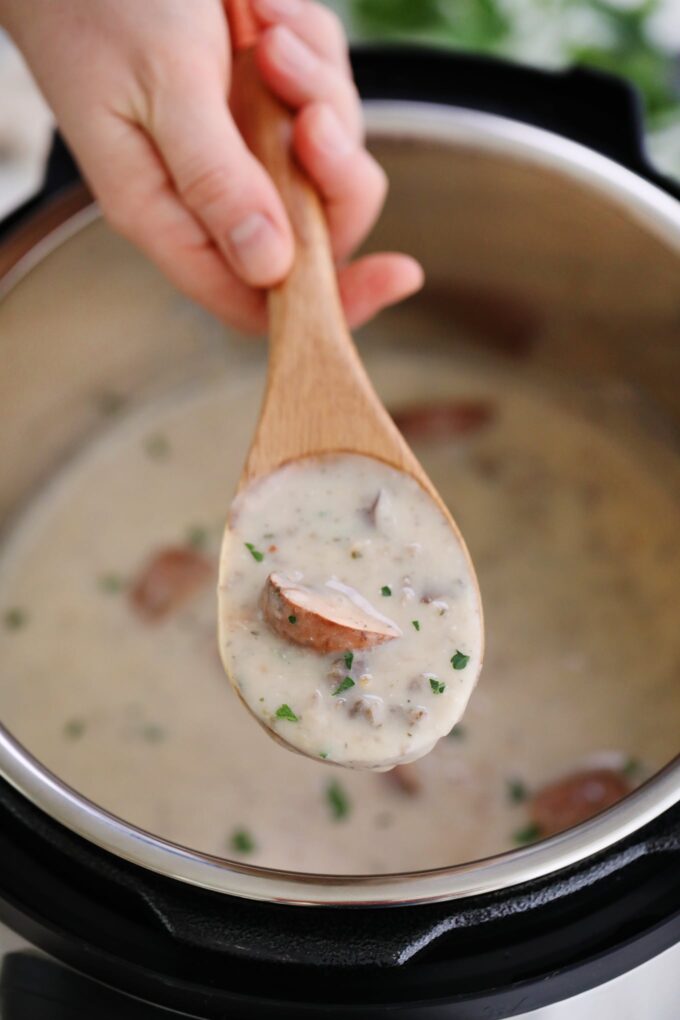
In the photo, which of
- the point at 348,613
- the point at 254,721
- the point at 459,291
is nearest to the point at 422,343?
Result: the point at 459,291

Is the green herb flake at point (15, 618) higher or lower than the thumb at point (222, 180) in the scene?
lower

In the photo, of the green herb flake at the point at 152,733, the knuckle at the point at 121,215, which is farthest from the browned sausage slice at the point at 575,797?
the knuckle at the point at 121,215

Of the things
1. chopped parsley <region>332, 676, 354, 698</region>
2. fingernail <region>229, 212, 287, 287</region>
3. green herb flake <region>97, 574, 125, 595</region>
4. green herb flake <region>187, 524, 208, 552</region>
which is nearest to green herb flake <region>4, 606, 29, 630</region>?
green herb flake <region>97, 574, 125, 595</region>

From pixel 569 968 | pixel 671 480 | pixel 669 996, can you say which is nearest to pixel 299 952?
pixel 569 968

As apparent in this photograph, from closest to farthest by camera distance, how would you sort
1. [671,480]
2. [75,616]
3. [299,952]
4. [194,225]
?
1. [299,952]
2. [194,225]
3. [75,616]
4. [671,480]

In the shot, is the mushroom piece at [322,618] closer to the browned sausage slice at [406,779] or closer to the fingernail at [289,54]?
the browned sausage slice at [406,779]

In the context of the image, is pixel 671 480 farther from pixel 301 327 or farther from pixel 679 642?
pixel 301 327

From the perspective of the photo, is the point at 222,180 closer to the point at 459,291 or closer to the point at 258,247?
the point at 258,247
